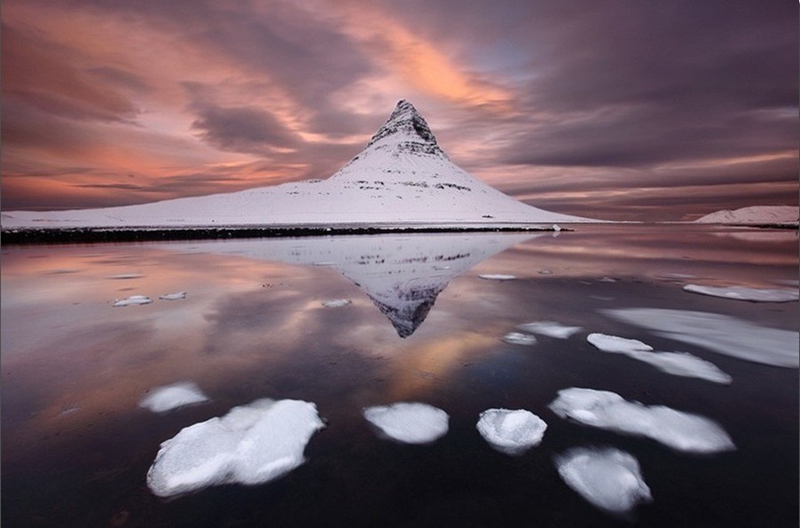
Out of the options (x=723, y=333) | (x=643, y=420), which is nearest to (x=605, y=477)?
(x=643, y=420)

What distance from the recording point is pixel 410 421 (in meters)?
4.11

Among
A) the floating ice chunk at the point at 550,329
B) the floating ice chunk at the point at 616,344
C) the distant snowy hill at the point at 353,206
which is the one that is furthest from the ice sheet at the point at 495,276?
the distant snowy hill at the point at 353,206

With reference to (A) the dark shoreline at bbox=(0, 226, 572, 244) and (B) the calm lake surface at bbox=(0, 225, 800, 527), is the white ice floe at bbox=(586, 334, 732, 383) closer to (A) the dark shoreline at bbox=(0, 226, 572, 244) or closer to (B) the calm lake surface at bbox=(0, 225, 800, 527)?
(B) the calm lake surface at bbox=(0, 225, 800, 527)

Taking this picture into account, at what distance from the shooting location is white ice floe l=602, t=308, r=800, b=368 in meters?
5.84

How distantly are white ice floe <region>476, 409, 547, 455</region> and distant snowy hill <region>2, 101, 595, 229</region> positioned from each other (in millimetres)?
62571

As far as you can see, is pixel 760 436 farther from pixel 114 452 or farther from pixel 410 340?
pixel 114 452

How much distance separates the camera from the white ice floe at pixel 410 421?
12.8 ft

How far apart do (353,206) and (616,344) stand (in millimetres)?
103198

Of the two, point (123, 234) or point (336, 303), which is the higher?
point (123, 234)

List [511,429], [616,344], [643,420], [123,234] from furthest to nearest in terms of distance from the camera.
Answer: [123,234] → [616,344] → [643,420] → [511,429]

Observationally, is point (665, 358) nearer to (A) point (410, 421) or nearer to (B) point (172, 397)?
(A) point (410, 421)

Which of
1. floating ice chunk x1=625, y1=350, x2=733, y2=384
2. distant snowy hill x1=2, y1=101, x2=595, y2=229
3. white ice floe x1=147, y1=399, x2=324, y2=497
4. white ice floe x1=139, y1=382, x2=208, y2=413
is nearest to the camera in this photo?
white ice floe x1=147, y1=399, x2=324, y2=497

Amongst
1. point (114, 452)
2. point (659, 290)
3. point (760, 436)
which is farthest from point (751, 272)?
point (114, 452)

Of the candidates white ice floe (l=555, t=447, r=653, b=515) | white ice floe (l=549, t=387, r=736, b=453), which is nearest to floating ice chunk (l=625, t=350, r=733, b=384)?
white ice floe (l=549, t=387, r=736, b=453)
